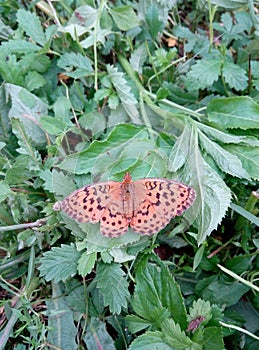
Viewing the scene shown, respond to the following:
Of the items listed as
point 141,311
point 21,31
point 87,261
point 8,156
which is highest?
point 21,31

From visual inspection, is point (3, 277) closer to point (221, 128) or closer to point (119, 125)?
point (119, 125)

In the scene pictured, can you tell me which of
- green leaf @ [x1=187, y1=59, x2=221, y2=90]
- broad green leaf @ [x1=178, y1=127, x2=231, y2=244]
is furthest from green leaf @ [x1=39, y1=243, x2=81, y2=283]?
green leaf @ [x1=187, y1=59, x2=221, y2=90]

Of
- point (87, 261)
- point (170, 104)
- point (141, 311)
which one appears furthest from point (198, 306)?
point (170, 104)

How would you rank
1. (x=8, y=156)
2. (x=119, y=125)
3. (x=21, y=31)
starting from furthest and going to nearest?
(x=21, y=31), (x=8, y=156), (x=119, y=125)

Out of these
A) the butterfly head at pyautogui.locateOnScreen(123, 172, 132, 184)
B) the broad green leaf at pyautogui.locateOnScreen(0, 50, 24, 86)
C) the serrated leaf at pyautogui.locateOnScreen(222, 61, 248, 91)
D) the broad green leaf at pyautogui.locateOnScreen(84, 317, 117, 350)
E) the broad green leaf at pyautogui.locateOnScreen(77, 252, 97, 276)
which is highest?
the broad green leaf at pyautogui.locateOnScreen(0, 50, 24, 86)

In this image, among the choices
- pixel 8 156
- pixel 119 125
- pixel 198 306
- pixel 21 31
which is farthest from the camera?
pixel 21 31

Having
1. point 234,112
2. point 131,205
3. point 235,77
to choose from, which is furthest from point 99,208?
point 235,77

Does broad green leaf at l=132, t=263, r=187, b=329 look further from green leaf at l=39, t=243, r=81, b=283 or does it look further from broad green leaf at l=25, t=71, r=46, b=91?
broad green leaf at l=25, t=71, r=46, b=91
